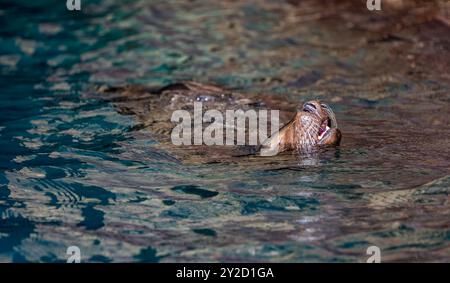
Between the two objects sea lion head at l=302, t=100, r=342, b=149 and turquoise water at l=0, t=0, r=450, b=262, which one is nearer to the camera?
turquoise water at l=0, t=0, r=450, b=262

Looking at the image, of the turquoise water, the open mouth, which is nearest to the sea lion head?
the open mouth

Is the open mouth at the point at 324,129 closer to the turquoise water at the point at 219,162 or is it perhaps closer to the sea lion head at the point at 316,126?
the sea lion head at the point at 316,126

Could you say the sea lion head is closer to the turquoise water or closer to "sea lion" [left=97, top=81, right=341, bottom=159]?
"sea lion" [left=97, top=81, right=341, bottom=159]

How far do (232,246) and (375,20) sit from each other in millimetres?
6474

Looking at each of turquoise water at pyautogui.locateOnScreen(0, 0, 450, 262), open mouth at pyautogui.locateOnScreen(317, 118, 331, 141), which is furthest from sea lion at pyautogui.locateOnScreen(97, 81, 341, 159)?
turquoise water at pyautogui.locateOnScreen(0, 0, 450, 262)

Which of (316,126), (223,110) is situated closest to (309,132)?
(316,126)

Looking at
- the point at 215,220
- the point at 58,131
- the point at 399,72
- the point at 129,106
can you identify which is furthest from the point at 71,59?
the point at 215,220

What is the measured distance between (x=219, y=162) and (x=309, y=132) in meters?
0.70

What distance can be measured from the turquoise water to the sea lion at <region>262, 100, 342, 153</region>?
5.6 inches

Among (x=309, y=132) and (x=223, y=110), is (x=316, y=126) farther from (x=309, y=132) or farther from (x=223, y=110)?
(x=223, y=110)

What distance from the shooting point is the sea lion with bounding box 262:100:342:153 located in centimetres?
555

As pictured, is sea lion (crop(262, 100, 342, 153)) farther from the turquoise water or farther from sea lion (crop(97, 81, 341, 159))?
the turquoise water

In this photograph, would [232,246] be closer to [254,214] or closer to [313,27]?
[254,214]

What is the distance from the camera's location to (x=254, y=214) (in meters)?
4.53
